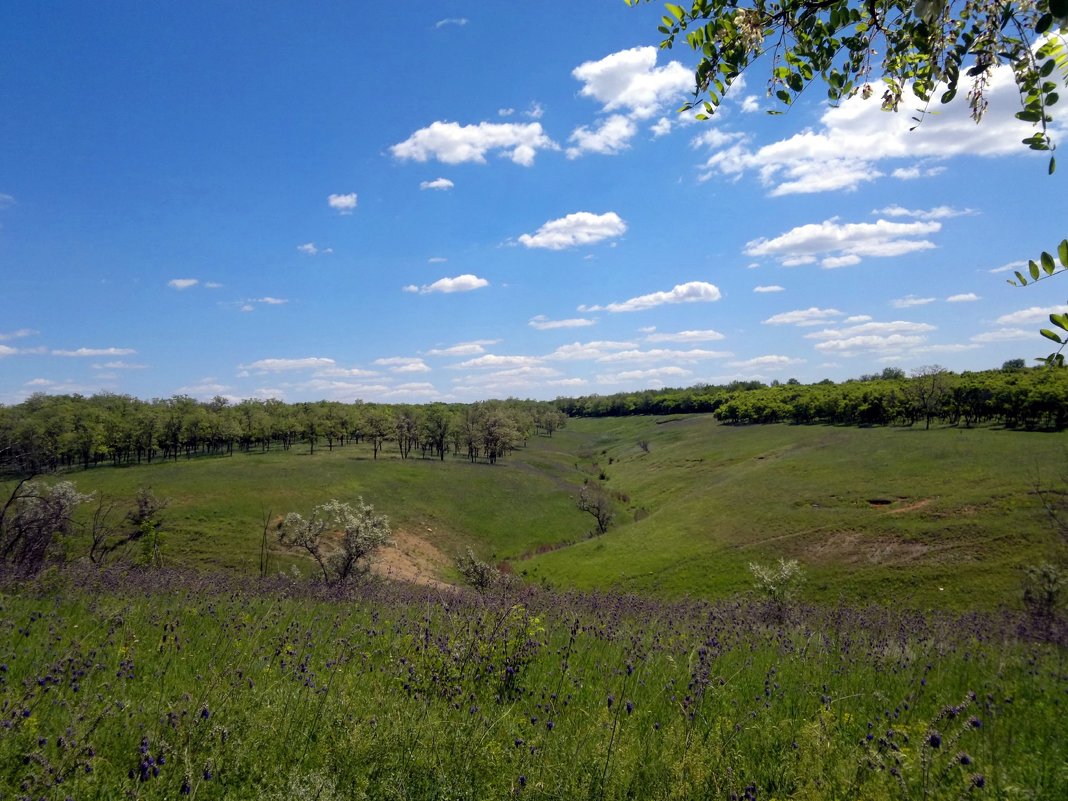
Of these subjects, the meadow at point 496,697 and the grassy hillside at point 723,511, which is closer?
the meadow at point 496,697

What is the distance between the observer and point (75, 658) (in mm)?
5465

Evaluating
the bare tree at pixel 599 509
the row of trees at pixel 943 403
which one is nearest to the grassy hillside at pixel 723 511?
the bare tree at pixel 599 509

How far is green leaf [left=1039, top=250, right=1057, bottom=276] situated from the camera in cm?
263

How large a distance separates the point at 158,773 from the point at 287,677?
1.96 m

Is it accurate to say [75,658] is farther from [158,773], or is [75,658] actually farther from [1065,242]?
[1065,242]

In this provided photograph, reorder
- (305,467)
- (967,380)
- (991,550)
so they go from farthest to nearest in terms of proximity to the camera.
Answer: (967,380) < (305,467) < (991,550)

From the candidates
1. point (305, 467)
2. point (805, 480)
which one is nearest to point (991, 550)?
point (805, 480)

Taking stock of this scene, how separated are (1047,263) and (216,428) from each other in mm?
125173

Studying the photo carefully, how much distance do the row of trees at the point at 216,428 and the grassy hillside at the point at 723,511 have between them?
33.9 feet

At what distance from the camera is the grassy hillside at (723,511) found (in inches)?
1817

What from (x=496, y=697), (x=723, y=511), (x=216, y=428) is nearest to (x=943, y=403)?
(x=723, y=511)

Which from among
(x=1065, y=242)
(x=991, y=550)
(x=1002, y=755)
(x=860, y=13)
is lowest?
(x=991, y=550)

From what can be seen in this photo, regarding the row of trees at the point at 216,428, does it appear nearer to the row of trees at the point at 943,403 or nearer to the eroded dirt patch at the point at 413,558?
the eroded dirt patch at the point at 413,558

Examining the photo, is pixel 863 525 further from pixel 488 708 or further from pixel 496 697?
pixel 488 708
